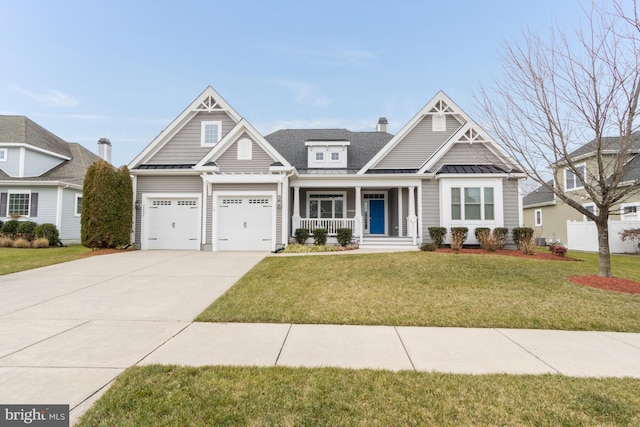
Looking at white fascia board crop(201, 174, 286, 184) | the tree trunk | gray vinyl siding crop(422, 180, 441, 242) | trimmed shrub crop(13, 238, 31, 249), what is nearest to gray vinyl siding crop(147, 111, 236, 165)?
white fascia board crop(201, 174, 286, 184)

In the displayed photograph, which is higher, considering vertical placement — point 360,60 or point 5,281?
point 360,60

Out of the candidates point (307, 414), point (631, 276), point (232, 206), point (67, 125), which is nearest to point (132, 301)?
point (307, 414)

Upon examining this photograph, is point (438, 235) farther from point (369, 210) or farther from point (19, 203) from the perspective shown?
point (19, 203)

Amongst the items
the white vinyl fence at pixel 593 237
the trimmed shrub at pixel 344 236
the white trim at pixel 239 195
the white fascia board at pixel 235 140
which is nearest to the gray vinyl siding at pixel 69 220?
the white fascia board at pixel 235 140

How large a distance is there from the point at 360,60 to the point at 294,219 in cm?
1291

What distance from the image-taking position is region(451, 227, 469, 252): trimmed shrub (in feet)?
40.8

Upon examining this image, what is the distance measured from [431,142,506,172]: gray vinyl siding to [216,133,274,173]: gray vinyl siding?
8.25 meters

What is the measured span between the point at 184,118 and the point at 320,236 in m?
9.43

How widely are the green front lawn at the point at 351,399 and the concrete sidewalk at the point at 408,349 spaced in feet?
0.77

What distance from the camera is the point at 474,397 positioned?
8.41 feet

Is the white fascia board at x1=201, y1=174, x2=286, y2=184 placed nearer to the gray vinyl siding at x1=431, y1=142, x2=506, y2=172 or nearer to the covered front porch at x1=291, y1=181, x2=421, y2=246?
the covered front porch at x1=291, y1=181, x2=421, y2=246

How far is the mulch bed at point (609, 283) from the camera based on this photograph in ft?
21.3

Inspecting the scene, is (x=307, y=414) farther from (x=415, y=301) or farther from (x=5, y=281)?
(x=5, y=281)

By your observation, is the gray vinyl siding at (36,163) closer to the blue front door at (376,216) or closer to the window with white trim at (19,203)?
the window with white trim at (19,203)
